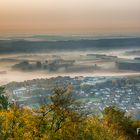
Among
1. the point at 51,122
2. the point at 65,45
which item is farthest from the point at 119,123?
the point at 65,45

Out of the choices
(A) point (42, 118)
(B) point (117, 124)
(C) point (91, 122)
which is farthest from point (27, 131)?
(B) point (117, 124)

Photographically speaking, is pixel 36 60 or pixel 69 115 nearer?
pixel 69 115

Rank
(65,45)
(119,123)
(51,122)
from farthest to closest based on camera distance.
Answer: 1. (65,45)
2. (119,123)
3. (51,122)

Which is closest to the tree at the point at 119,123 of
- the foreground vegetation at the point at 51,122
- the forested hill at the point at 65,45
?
the foreground vegetation at the point at 51,122

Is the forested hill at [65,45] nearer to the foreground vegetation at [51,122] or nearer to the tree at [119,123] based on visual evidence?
the tree at [119,123]

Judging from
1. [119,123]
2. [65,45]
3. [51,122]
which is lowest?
[65,45]

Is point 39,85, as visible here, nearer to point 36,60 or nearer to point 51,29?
point 36,60

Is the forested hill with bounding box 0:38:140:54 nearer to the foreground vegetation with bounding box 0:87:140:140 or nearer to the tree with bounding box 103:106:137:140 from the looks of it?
the tree with bounding box 103:106:137:140

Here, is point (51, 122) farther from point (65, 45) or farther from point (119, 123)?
point (65, 45)
